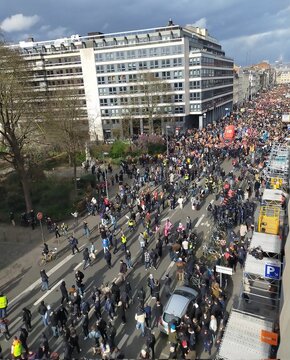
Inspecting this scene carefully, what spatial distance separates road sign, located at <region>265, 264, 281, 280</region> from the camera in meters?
13.6

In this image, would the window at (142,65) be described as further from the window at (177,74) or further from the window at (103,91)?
the window at (103,91)

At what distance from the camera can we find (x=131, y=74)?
202ft

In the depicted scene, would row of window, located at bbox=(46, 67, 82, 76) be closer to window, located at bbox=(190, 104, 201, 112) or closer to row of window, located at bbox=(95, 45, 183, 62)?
row of window, located at bbox=(95, 45, 183, 62)

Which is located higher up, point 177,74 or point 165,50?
point 165,50

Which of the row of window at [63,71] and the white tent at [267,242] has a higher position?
the row of window at [63,71]

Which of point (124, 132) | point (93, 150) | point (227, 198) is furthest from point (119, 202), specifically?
point (124, 132)

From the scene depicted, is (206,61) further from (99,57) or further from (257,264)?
(257,264)

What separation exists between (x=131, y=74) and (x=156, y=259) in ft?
165

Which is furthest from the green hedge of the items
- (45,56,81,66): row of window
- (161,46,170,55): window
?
(45,56,81,66): row of window

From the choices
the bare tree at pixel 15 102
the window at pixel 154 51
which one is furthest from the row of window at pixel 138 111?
the bare tree at pixel 15 102

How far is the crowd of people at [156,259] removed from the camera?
11.6 m

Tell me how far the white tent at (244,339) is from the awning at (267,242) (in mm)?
4450

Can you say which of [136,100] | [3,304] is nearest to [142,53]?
[136,100]

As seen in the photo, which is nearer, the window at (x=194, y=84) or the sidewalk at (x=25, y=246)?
the sidewalk at (x=25, y=246)
